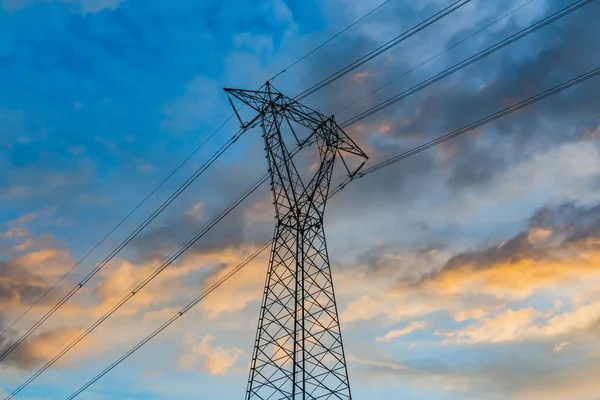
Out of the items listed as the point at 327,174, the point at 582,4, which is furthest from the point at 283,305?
the point at 582,4

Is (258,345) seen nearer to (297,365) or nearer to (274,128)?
(297,365)

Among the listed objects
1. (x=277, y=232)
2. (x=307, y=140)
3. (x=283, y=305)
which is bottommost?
(x=283, y=305)

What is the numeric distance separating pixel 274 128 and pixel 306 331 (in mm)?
11525

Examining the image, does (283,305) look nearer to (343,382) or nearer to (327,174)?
(343,382)

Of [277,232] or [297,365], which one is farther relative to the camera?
[277,232]

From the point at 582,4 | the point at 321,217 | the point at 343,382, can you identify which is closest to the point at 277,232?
the point at 321,217

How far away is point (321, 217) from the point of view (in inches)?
1357

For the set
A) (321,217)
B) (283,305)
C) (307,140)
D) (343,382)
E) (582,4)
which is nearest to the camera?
(582,4)

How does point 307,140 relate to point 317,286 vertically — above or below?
above

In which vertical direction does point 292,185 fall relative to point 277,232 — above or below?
above

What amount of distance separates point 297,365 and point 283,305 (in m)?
3.56

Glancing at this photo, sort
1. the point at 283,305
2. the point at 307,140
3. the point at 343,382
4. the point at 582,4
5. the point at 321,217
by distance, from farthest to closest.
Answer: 1. the point at 307,140
2. the point at 321,217
3. the point at 283,305
4. the point at 343,382
5. the point at 582,4

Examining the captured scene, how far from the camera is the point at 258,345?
101 ft

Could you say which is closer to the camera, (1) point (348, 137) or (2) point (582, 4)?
(2) point (582, 4)
